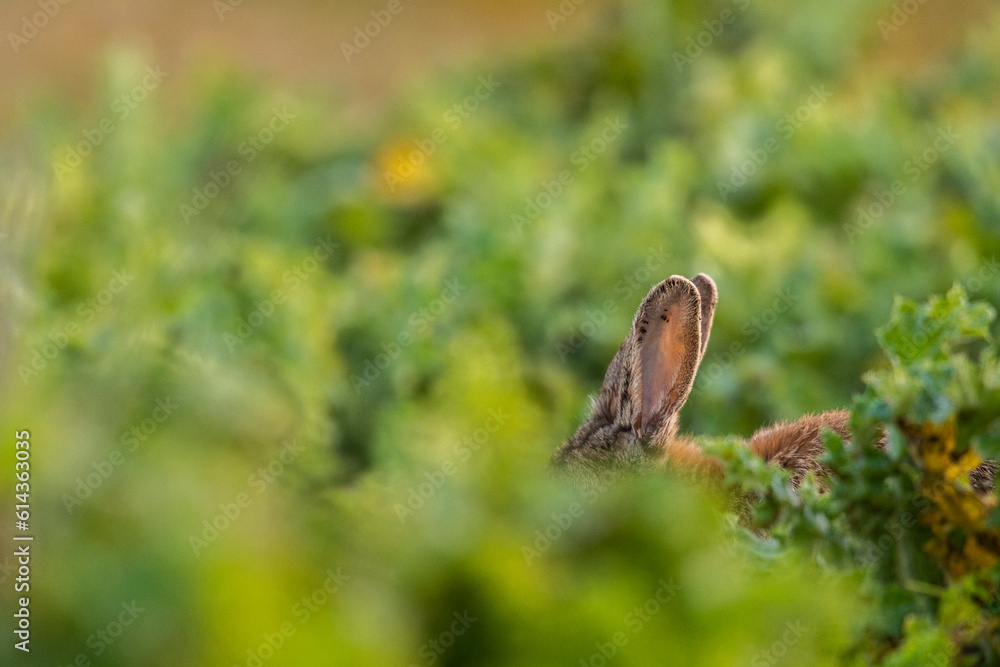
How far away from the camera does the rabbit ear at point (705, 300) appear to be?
11.8 feet

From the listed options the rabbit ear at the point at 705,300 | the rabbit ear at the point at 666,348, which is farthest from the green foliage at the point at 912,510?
the rabbit ear at the point at 705,300

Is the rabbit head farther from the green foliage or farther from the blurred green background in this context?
the green foliage

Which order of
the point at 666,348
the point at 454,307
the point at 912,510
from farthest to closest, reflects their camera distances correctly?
the point at 454,307 < the point at 666,348 < the point at 912,510

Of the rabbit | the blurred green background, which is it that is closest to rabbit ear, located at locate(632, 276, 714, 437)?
the rabbit

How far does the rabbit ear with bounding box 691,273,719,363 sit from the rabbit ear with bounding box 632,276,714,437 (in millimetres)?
39

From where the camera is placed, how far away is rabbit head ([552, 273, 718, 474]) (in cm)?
346

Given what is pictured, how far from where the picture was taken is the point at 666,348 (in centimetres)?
358

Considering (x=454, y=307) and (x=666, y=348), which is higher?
(x=666, y=348)

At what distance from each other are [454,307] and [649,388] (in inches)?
31.7

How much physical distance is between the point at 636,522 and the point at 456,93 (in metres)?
5.31

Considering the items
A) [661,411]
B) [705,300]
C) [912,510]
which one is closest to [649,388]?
[661,411]

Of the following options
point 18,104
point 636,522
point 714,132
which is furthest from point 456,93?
point 636,522

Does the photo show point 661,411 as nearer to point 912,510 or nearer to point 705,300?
point 705,300

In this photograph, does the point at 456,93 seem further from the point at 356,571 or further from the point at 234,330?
the point at 356,571
